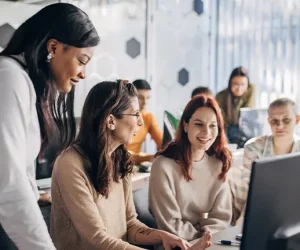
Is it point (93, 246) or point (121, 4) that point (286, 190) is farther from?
point (121, 4)

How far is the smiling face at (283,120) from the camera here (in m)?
2.48

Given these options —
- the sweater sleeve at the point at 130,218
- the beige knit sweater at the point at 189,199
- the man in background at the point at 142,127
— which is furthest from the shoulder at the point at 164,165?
the man in background at the point at 142,127

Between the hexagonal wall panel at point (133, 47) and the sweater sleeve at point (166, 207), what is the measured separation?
266cm

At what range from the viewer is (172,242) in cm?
160

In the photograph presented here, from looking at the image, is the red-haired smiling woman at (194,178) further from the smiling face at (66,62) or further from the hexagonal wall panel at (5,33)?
the hexagonal wall panel at (5,33)

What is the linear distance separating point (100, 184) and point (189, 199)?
495mm

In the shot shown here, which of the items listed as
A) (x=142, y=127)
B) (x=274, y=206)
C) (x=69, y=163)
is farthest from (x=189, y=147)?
(x=142, y=127)

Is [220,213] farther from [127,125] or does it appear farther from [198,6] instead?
[198,6]

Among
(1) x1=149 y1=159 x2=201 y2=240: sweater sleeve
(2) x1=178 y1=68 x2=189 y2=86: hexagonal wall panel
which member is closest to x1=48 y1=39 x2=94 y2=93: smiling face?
(1) x1=149 y1=159 x2=201 y2=240: sweater sleeve

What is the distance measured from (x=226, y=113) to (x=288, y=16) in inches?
47.0

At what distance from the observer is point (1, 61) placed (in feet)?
3.60

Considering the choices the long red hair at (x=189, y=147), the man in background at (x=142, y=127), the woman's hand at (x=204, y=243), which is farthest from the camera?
the man in background at (x=142, y=127)

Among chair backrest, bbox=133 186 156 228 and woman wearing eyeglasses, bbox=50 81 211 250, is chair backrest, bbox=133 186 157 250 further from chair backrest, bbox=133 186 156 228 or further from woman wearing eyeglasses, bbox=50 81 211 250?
woman wearing eyeglasses, bbox=50 81 211 250

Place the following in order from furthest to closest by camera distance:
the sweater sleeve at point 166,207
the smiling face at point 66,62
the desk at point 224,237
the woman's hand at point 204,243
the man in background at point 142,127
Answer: the man in background at point 142,127 → the sweater sleeve at point 166,207 → the desk at point 224,237 → the woman's hand at point 204,243 → the smiling face at point 66,62
